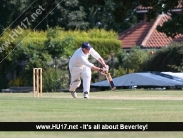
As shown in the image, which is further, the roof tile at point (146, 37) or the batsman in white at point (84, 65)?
the roof tile at point (146, 37)

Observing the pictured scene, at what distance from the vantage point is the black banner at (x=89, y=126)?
13078 millimetres

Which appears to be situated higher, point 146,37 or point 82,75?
point 146,37

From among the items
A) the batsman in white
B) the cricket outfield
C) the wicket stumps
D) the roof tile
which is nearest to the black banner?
the cricket outfield

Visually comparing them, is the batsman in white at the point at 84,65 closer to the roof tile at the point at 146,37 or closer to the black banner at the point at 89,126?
the black banner at the point at 89,126

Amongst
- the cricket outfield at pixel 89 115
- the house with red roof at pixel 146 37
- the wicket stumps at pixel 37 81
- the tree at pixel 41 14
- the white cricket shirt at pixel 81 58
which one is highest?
the tree at pixel 41 14

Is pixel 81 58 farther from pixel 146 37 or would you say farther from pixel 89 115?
pixel 146 37

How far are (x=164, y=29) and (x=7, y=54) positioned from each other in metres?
12.9

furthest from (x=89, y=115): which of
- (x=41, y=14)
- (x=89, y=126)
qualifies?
(x=41, y=14)

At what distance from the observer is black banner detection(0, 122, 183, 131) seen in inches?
515

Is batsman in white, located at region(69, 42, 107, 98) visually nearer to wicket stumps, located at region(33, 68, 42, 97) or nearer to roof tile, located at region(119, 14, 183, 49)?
wicket stumps, located at region(33, 68, 42, 97)

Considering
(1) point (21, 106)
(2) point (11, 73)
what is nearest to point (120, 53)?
(2) point (11, 73)

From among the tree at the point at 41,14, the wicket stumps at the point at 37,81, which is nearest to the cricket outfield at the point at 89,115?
the wicket stumps at the point at 37,81

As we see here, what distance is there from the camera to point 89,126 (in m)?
13.3

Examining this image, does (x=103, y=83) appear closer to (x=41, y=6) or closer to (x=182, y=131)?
(x=41, y=6)
